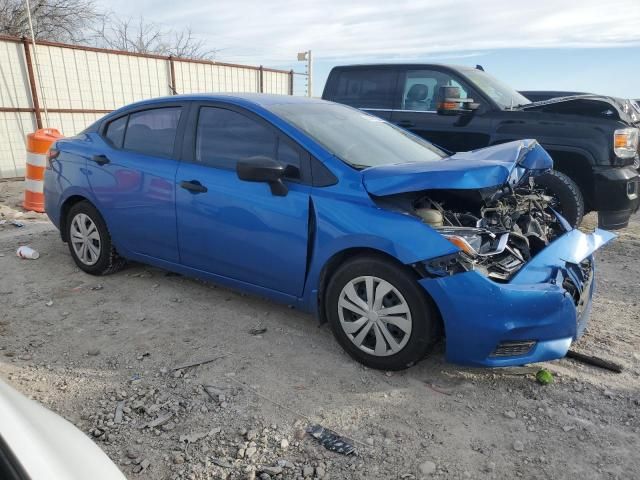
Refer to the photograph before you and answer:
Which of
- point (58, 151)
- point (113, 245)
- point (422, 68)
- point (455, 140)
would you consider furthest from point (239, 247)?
point (422, 68)

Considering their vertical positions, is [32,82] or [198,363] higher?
[32,82]

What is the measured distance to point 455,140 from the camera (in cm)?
607

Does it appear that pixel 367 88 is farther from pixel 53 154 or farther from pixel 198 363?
pixel 198 363

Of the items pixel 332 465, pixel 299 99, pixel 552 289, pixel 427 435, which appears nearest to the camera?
pixel 332 465

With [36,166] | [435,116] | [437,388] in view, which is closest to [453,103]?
[435,116]

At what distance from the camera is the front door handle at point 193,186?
143 inches

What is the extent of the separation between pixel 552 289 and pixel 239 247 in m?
1.96

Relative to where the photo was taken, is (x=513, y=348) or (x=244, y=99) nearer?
(x=513, y=348)

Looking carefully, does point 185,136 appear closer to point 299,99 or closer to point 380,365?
point 299,99

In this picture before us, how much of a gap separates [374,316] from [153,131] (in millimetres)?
2401

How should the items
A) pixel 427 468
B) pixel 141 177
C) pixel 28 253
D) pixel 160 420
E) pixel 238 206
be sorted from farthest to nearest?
pixel 28 253, pixel 141 177, pixel 238 206, pixel 160 420, pixel 427 468

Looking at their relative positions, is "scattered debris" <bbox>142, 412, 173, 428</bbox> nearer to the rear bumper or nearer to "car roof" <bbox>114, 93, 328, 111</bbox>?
"car roof" <bbox>114, 93, 328, 111</bbox>

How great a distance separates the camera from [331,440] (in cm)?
249

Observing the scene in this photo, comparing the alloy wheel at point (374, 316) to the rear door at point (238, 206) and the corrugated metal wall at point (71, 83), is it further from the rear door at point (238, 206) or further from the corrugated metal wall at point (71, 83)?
the corrugated metal wall at point (71, 83)
